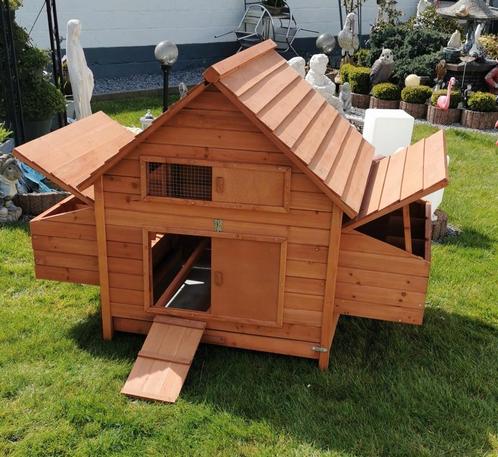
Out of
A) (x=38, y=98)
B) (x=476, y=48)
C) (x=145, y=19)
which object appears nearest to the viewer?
(x=38, y=98)

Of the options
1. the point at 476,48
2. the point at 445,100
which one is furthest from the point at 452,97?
the point at 476,48

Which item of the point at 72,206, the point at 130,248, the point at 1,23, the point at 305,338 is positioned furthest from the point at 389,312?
the point at 1,23

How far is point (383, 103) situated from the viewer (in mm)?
14117

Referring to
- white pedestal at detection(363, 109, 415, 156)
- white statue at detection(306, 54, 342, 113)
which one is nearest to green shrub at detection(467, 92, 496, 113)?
white statue at detection(306, 54, 342, 113)

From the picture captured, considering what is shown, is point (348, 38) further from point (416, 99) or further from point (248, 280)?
point (248, 280)

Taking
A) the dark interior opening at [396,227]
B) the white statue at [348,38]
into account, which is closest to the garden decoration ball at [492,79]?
the white statue at [348,38]

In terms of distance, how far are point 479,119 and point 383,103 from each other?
219 centimetres

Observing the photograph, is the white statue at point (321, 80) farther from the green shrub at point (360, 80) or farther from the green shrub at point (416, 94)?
the green shrub at point (360, 80)

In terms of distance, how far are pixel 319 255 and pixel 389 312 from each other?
74cm

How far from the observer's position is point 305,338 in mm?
5105

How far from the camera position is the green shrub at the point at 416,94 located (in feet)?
44.9

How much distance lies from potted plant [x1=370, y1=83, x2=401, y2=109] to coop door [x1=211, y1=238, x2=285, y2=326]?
10100 mm

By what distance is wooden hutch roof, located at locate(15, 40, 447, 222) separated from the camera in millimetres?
4395

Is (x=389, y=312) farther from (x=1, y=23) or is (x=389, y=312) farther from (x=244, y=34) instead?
(x=244, y=34)
